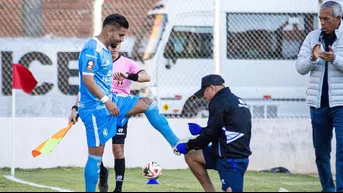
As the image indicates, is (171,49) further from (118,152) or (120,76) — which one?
(120,76)

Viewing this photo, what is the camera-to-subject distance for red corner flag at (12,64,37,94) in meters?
13.5

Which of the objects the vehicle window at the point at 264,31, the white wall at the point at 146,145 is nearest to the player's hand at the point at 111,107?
the white wall at the point at 146,145

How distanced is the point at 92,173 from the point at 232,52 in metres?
9.34

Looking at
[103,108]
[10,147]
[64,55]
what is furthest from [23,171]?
[103,108]

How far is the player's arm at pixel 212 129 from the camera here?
932cm

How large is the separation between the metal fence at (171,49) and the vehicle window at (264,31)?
20 mm

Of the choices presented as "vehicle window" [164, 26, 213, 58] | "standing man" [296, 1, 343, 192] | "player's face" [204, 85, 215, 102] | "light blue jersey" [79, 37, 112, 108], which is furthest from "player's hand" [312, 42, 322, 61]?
"vehicle window" [164, 26, 213, 58]

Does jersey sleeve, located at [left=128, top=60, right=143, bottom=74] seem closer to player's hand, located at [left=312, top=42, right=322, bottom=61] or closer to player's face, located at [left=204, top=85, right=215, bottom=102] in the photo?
player's face, located at [left=204, top=85, right=215, bottom=102]

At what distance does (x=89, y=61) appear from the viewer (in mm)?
9445

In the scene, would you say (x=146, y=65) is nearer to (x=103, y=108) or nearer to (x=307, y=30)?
(x=307, y=30)

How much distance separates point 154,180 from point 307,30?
751cm

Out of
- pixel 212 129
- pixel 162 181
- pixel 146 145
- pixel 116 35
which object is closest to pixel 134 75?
pixel 116 35

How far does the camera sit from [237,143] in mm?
9391

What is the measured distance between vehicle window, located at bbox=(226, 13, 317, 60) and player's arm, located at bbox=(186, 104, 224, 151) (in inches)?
334
